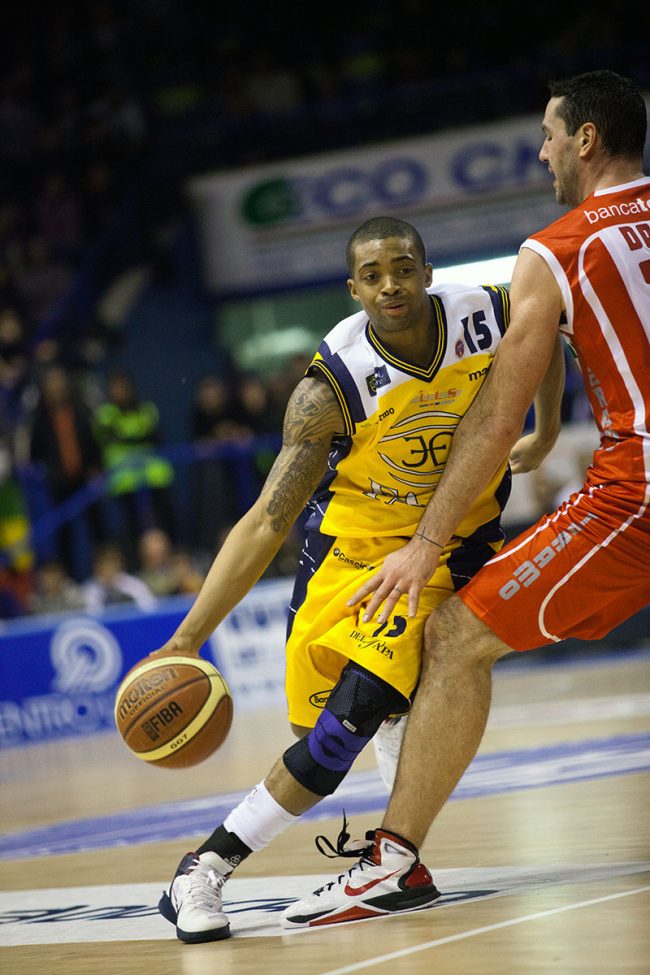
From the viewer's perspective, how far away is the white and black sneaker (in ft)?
14.4

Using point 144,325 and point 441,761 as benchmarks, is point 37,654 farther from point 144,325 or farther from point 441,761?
point 441,761

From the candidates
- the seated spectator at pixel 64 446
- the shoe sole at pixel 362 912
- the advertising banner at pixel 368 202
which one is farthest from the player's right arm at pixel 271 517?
the advertising banner at pixel 368 202

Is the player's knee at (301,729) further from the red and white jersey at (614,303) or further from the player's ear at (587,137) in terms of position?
the player's ear at (587,137)

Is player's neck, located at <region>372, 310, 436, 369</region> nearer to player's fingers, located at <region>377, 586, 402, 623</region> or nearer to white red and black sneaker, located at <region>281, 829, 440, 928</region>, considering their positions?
player's fingers, located at <region>377, 586, 402, 623</region>

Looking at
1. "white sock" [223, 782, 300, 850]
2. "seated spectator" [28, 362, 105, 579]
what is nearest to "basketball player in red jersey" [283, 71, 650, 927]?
"white sock" [223, 782, 300, 850]

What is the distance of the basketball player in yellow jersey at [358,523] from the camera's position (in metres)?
3.91

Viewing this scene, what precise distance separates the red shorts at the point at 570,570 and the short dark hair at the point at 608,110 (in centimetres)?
97

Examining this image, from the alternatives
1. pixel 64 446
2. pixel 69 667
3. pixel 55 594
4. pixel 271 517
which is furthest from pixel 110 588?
pixel 271 517

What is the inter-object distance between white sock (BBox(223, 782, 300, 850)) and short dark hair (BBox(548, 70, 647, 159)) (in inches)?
82.1

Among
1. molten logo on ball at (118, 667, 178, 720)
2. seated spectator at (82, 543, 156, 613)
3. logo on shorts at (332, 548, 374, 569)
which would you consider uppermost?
seated spectator at (82, 543, 156, 613)

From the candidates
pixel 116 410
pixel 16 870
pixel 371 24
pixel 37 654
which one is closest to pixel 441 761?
pixel 16 870

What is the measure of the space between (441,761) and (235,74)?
592 inches

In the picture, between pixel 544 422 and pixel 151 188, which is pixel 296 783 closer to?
pixel 544 422

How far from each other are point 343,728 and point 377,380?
1017mm
